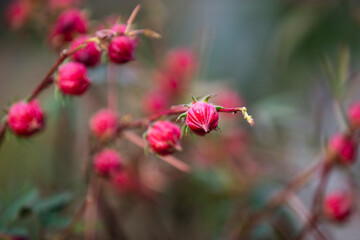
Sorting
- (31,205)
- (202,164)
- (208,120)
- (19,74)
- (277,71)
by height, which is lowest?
(208,120)

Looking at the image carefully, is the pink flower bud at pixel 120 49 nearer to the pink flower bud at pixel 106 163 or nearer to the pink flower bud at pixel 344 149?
the pink flower bud at pixel 106 163

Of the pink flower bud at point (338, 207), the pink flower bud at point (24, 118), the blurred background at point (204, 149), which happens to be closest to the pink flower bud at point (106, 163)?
the blurred background at point (204, 149)

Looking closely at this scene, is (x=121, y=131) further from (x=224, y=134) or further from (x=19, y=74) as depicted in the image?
(x=19, y=74)

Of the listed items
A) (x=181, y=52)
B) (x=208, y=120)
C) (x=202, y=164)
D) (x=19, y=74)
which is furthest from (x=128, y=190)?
(x=19, y=74)

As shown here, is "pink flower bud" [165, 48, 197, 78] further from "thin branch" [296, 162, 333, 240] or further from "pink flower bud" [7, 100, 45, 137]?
"pink flower bud" [7, 100, 45, 137]

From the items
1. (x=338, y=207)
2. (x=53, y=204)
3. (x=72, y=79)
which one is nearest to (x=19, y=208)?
(x=53, y=204)

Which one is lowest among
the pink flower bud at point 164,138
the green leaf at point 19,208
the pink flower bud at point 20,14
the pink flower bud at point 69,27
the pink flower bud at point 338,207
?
the pink flower bud at point 338,207
